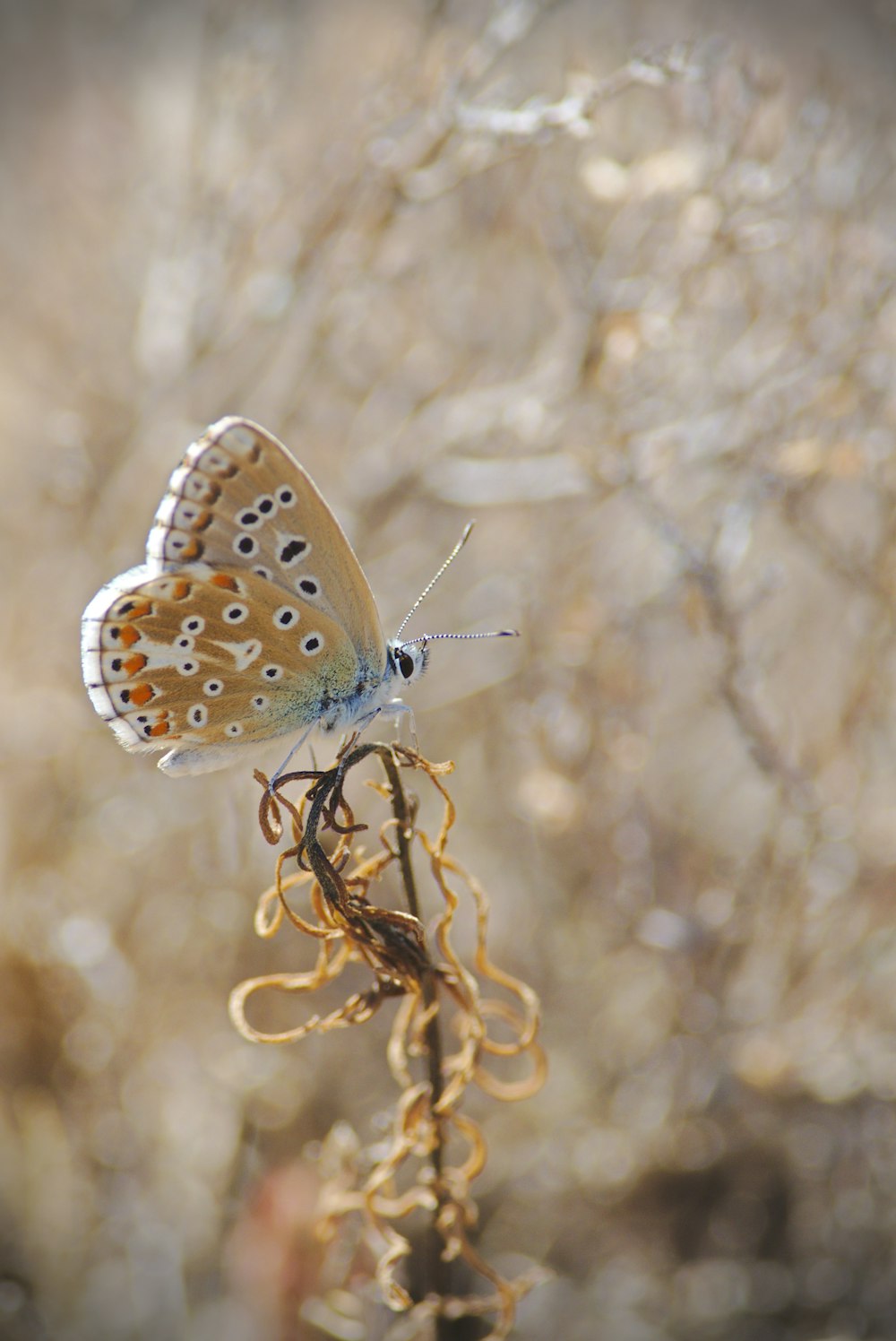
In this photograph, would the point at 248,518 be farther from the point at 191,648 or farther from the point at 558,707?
the point at 558,707

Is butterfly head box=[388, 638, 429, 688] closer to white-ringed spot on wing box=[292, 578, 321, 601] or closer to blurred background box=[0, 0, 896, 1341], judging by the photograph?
white-ringed spot on wing box=[292, 578, 321, 601]

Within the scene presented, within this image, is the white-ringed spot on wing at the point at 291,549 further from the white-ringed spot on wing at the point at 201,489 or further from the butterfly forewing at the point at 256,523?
the white-ringed spot on wing at the point at 201,489

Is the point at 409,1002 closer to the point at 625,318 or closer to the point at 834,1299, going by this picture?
the point at 625,318

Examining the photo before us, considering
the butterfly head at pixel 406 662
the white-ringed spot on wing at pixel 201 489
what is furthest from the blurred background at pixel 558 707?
the white-ringed spot on wing at pixel 201 489

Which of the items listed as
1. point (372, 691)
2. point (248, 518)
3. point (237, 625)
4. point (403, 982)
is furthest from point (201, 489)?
point (403, 982)

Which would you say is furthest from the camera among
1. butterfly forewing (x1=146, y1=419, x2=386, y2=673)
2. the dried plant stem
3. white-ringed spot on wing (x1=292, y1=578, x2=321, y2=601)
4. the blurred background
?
the blurred background

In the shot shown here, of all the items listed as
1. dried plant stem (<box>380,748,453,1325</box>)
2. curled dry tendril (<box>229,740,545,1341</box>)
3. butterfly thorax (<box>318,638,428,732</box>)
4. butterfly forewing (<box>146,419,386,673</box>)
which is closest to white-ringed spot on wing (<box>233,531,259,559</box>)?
butterfly forewing (<box>146,419,386,673</box>)

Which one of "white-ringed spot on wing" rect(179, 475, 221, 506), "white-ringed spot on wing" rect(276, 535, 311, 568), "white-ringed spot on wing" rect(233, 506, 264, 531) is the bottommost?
"white-ringed spot on wing" rect(276, 535, 311, 568)

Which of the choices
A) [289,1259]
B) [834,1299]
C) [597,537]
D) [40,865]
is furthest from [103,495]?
[834,1299]
